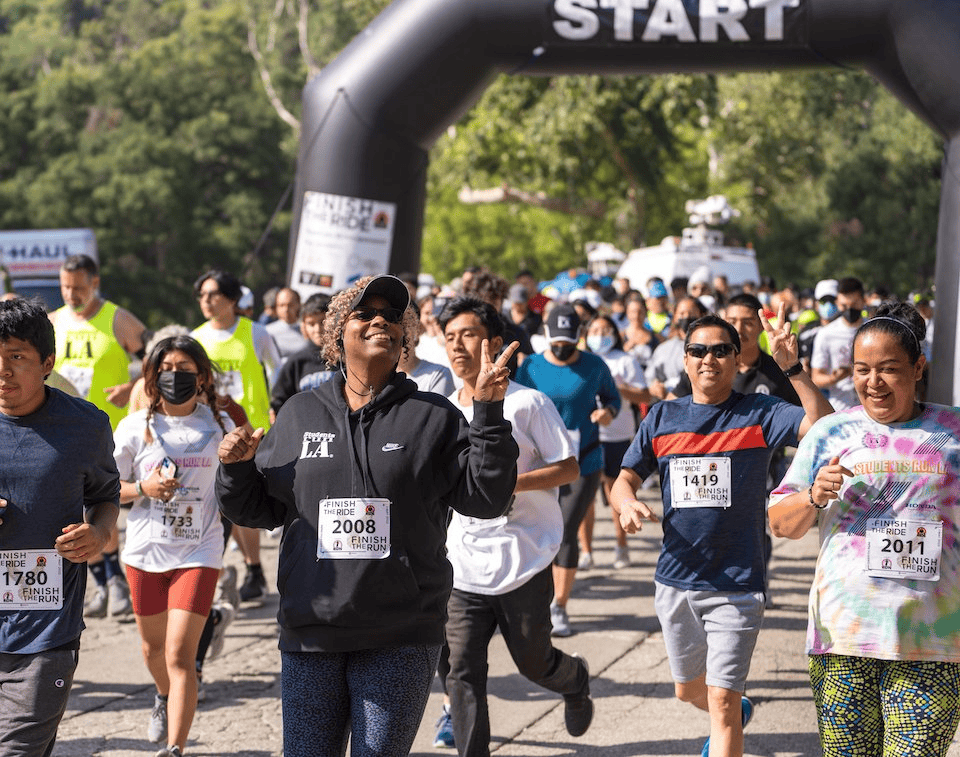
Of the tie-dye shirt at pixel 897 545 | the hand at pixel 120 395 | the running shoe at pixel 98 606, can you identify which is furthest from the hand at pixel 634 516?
the running shoe at pixel 98 606

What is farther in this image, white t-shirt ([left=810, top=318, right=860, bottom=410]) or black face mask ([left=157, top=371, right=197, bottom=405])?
white t-shirt ([left=810, top=318, right=860, bottom=410])

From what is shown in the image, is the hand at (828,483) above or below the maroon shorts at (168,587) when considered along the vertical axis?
above

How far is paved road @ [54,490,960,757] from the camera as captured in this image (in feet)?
19.2

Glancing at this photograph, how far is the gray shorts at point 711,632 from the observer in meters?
4.82

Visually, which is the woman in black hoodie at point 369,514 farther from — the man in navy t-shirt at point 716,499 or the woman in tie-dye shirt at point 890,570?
the man in navy t-shirt at point 716,499

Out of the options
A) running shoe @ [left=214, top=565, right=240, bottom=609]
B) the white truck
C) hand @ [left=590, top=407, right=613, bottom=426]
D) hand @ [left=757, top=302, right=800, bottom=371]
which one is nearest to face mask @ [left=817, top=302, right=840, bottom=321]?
hand @ [left=590, top=407, right=613, bottom=426]

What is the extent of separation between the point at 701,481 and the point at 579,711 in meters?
1.34

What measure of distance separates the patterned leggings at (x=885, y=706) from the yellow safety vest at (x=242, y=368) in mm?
5083

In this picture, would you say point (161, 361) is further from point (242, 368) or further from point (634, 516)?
point (242, 368)

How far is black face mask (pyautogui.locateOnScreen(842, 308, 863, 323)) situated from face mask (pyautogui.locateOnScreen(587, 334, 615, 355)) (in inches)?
70.4

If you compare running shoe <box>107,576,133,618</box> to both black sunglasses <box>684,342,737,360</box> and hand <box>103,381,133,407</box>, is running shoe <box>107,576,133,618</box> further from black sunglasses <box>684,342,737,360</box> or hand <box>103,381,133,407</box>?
black sunglasses <box>684,342,737,360</box>

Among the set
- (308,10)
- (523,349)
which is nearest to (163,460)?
(523,349)

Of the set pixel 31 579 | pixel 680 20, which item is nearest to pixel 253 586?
pixel 31 579

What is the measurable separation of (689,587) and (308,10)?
57352 millimetres
